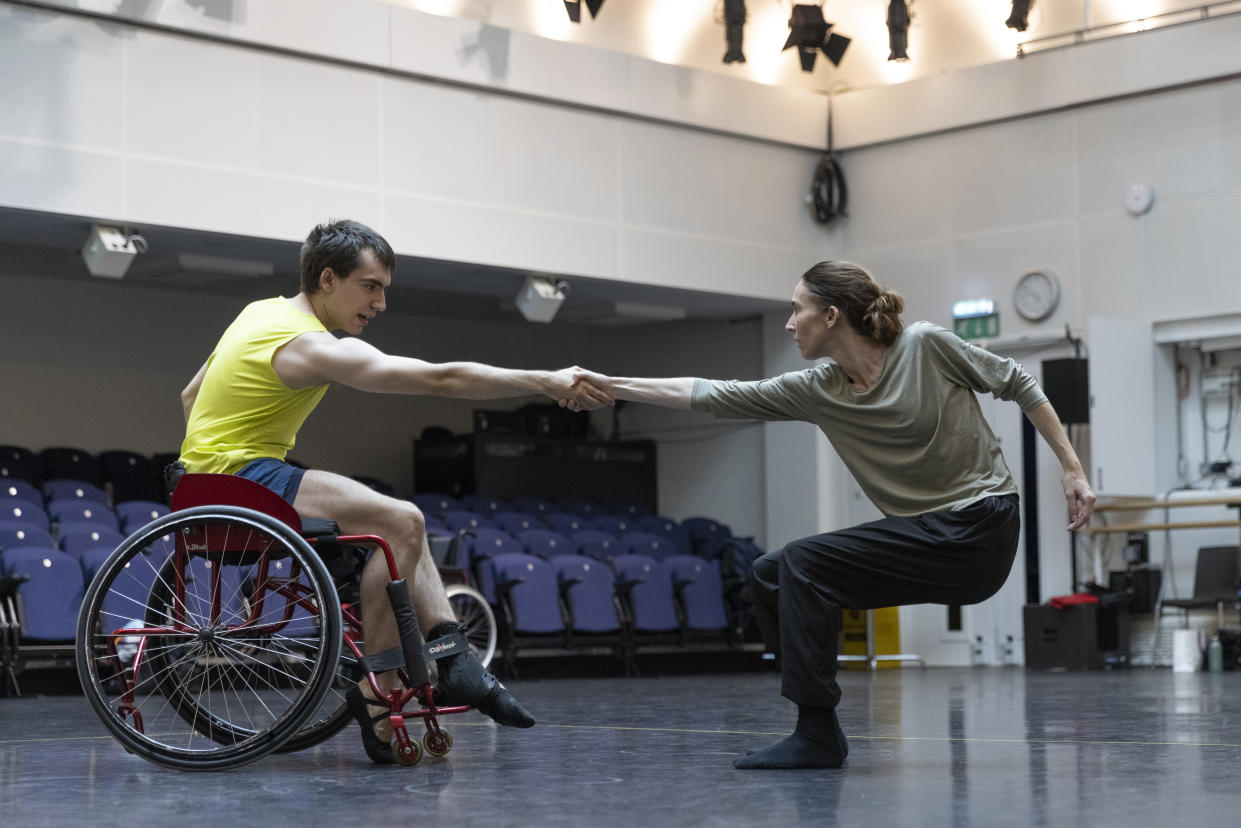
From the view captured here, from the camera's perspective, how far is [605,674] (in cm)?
1036

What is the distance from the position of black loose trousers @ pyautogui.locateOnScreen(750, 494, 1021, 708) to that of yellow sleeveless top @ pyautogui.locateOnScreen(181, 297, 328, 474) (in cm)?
112

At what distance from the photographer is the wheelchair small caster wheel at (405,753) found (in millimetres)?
3289

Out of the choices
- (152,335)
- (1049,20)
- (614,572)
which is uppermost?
(1049,20)

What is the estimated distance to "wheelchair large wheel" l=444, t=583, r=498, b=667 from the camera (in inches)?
326

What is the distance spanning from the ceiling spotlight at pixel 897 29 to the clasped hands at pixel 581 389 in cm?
807

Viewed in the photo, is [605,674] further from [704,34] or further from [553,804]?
[553,804]

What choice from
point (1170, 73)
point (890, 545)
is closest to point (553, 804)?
point (890, 545)

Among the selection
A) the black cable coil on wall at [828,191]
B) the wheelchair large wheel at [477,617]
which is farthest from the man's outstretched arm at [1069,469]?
the black cable coil on wall at [828,191]

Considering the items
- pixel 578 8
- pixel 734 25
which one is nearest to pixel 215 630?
pixel 578 8

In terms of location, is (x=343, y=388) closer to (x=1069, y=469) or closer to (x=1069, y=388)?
(x=1069, y=388)

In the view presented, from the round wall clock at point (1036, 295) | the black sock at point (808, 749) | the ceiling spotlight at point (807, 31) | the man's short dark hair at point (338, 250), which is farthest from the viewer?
the ceiling spotlight at point (807, 31)

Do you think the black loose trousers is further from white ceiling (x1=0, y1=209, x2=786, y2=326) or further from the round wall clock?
the round wall clock

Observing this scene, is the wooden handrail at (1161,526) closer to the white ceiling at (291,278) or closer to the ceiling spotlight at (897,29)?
the white ceiling at (291,278)

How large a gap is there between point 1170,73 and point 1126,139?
0.53m
